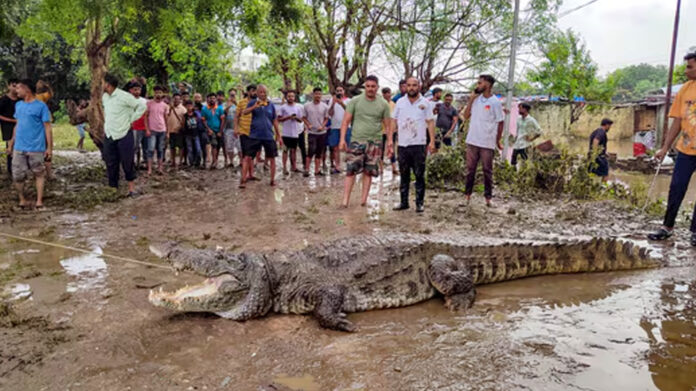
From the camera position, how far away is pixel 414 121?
22.0 feet

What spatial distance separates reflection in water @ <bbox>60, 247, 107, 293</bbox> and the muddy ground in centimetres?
2

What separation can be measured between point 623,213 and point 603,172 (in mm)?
2919

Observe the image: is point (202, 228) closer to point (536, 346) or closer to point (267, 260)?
point (267, 260)

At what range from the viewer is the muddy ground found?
2.71m

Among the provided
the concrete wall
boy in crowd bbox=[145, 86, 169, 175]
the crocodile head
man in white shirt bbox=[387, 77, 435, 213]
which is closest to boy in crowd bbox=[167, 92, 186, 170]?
boy in crowd bbox=[145, 86, 169, 175]

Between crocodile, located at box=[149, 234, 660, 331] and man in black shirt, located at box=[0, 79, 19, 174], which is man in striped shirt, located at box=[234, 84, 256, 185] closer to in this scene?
man in black shirt, located at box=[0, 79, 19, 174]

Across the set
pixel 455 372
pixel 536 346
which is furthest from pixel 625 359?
pixel 455 372

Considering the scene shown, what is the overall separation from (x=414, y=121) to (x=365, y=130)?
29.8 inches

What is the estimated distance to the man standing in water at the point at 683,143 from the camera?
17.2ft

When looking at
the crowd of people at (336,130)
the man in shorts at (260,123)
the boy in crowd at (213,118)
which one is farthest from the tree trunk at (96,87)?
the man in shorts at (260,123)

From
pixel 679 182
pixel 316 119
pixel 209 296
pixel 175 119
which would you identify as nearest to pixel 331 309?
pixel 209 296

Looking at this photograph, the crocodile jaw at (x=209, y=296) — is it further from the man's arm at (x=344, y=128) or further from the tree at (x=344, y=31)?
the tree at (x=344, y=31)

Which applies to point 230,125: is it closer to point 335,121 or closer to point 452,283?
point 335,121

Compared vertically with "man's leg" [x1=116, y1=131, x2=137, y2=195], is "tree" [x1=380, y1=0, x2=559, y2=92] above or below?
above
